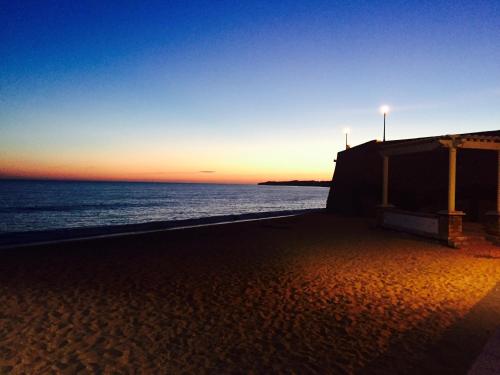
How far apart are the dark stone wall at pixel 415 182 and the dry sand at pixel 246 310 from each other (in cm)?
835

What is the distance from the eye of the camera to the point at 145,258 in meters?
11.4

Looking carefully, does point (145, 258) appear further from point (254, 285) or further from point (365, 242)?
point (365, 242)

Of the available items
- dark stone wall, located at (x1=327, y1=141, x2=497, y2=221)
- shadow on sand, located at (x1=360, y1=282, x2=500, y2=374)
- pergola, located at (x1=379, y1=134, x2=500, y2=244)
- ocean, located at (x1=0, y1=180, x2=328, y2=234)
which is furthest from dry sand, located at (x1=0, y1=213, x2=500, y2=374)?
ocean, located at (x1=0, y1=180, x2=328, y2=234)

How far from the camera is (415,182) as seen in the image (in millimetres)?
22453

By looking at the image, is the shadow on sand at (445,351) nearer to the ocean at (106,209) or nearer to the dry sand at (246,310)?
the dry sand at (246,310)

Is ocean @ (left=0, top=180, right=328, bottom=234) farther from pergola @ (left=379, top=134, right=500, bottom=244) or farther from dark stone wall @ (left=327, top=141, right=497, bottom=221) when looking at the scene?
pergola @ (left=379, top=134, right=500, bottom=244)

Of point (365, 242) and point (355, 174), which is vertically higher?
point (355, 174)

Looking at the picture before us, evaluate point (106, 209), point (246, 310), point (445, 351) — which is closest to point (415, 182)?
point (246, 310)

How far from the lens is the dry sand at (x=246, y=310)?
466 cm

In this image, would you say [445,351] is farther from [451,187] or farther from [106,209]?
[106,209]

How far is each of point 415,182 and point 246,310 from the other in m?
19.1

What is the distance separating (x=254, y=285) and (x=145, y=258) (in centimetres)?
458

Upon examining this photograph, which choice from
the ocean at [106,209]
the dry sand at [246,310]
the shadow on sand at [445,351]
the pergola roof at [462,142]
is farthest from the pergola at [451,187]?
the ocean at [106,209]

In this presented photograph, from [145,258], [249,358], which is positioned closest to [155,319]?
[249,358]
